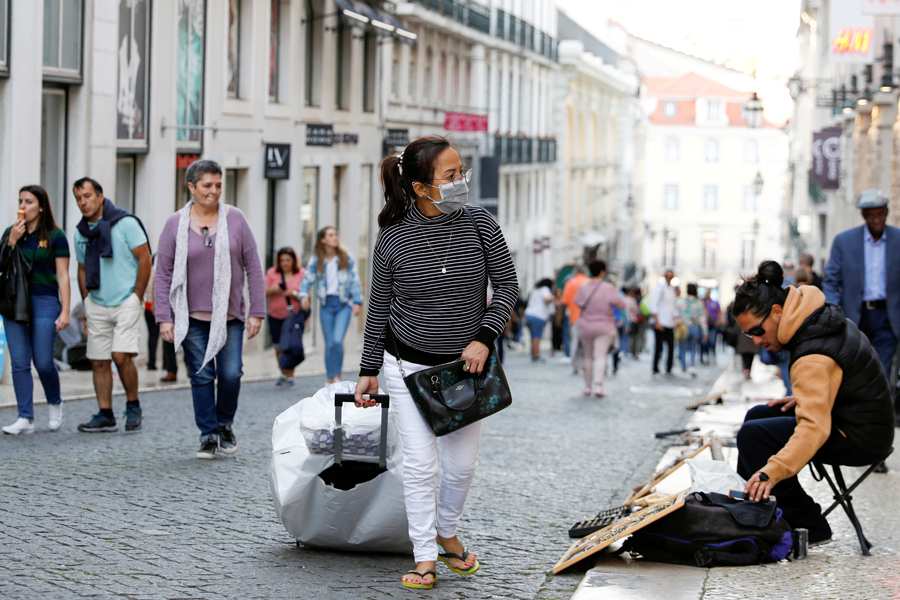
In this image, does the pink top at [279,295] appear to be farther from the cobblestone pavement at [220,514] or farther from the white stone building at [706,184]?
the white stone building at [706,184]

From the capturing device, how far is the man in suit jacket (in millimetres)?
9102

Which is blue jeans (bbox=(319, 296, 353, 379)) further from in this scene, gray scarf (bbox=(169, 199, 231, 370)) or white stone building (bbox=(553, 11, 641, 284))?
white stone building (bbox=(553, 11, 641, 284))

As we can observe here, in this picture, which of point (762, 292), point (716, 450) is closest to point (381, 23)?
point (716, 450)

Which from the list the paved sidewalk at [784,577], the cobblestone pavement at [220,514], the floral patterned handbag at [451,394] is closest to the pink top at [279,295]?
the cobblestone pavement at [220,514]

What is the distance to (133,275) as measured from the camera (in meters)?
9.45

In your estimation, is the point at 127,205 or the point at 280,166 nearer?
the point at 127,205

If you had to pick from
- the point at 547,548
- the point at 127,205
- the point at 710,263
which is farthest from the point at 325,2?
the point at 710,263

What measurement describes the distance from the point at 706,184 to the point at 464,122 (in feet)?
197

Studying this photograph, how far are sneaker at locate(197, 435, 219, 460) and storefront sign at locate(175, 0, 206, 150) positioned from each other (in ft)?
39.5

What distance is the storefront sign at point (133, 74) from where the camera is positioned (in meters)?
17.9

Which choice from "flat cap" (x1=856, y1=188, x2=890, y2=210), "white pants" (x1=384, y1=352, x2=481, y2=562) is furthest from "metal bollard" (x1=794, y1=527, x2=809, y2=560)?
"flat cap" (x1=856, y1=188, x2=890, y2=210)

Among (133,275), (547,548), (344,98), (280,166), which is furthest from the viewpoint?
(344,98)

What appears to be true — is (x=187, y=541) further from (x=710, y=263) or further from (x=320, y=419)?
(x=710, y=263)

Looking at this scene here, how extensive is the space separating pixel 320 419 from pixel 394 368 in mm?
541
